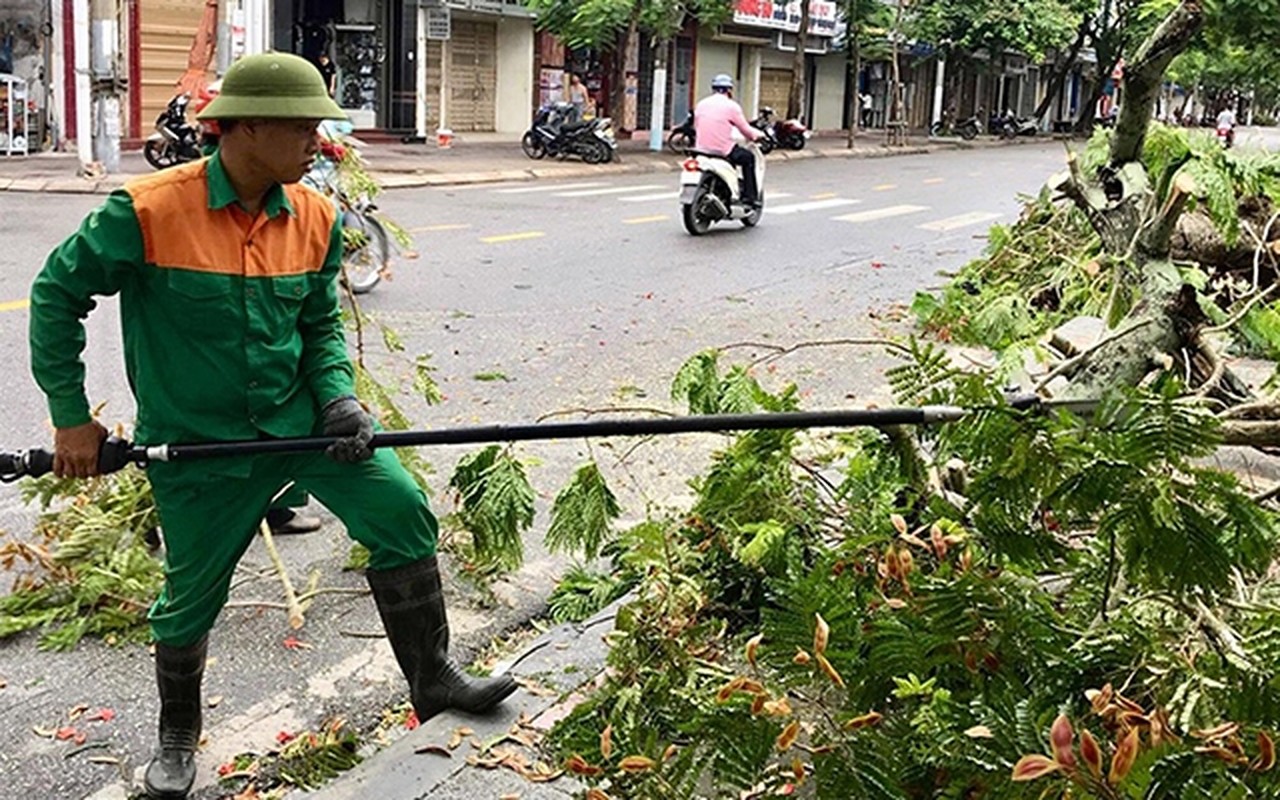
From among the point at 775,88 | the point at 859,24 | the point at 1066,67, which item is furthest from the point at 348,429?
the point at 1066,67

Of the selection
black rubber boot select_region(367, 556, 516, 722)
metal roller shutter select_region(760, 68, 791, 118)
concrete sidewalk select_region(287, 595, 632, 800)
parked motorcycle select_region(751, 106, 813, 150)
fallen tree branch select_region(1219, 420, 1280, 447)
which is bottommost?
concrete sidewalk select_region(287, 595, 632, 800)

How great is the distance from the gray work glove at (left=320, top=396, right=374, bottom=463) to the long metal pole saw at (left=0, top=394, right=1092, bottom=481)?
25 millimetres

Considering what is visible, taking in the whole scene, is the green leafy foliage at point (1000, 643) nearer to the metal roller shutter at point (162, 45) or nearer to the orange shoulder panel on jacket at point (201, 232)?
the orange shoulder panel on jacket at point (201, 232)

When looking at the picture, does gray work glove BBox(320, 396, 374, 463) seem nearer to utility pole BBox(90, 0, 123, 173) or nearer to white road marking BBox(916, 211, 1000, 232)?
white road marking BBox(916, 211, 1000, 232)

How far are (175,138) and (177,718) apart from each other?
14.9 m

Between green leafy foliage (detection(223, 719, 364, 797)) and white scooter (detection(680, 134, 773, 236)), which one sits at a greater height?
white scooter (detection(680, 134, 773, 236))

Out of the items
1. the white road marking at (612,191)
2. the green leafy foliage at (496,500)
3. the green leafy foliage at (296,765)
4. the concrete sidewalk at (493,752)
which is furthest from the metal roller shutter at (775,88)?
the green leafy foliage at (296,765)

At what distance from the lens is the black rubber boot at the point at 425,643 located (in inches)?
136

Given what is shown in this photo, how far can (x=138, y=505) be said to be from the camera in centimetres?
454

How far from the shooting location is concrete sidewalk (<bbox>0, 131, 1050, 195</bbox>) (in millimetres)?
16703

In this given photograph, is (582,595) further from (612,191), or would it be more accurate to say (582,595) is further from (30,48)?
(30,48)

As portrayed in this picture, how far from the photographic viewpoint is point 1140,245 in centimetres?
440

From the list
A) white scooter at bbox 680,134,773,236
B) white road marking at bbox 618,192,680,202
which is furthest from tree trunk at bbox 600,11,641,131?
white scooter at bbox 680,134,773,236

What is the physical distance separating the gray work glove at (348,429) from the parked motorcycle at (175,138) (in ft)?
48.0
